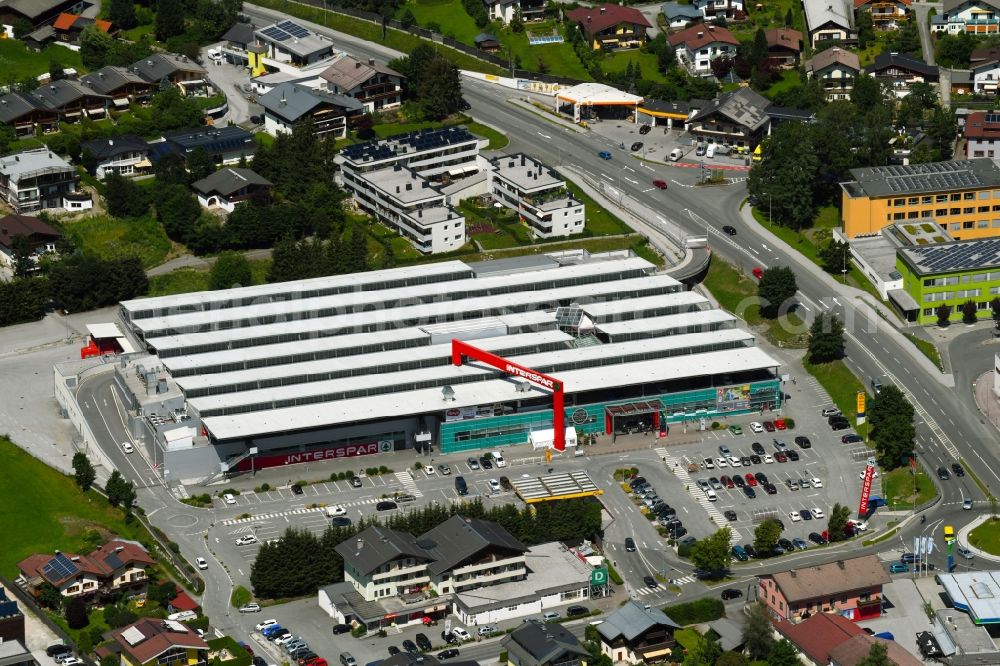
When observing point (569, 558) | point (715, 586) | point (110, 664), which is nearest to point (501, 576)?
point (569, 558)

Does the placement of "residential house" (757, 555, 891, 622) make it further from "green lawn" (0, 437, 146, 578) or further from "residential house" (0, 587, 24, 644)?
"residential house" (0, 587, 24, 644)

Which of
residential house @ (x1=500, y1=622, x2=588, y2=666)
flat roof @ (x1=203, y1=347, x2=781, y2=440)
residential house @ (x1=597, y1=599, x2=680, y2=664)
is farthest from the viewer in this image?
flat roof @ (x1=203, y1=347, x2=781, y2=440)

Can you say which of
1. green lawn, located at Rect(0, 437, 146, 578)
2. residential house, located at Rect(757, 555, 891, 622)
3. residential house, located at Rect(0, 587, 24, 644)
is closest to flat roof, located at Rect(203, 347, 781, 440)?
green lawn, located at Rect(0, 437, 146, 578)

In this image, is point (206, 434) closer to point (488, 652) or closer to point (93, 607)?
point (93, 607)

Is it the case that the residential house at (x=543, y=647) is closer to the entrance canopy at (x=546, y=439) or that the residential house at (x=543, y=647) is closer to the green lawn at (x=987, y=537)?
the entrance canopy at (x=546, y=439)

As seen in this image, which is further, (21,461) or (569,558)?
(21,461)

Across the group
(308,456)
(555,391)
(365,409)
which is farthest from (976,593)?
(308,456)
